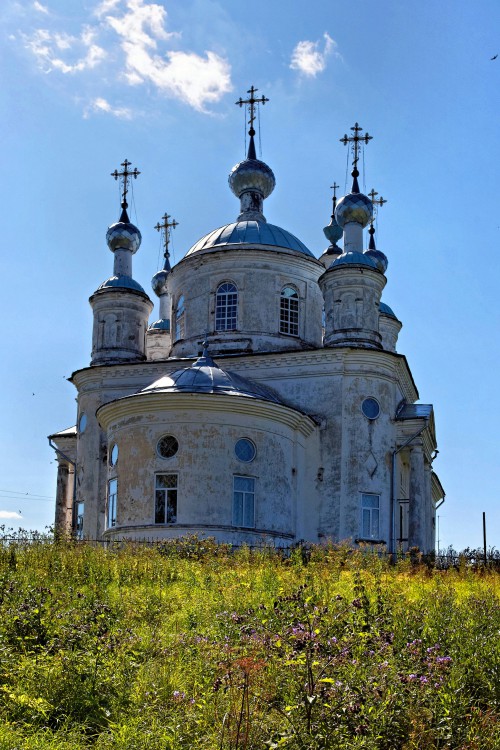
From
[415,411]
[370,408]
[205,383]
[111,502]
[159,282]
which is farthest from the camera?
[159,282]

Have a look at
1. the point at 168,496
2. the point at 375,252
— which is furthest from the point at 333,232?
the point at 168,496

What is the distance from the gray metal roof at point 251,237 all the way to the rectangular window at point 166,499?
29.2ft

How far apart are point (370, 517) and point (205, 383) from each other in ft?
18.2

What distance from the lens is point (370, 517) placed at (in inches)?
906

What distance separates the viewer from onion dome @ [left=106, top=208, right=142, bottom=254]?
2962 cm

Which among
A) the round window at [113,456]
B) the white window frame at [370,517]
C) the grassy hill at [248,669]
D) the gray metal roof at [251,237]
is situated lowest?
the grassy hill at [248,669]

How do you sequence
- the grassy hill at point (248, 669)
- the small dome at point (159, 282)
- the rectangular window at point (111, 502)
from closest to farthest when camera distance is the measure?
the grassy hill at point (248, 669)
the rectangular window at point (111, 502)
the small dome at point (159, 282)

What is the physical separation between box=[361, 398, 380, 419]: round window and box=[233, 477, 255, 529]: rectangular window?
4.15 m

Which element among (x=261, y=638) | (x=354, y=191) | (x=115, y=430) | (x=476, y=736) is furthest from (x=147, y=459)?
(x=476, y=736)

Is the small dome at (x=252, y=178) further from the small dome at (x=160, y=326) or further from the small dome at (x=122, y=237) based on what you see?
the small dome at (x=160, y=326)

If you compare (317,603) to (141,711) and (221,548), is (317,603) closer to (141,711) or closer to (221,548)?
(141,711)

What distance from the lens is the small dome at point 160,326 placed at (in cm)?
3612

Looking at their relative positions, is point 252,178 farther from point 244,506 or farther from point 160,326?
point 244,506

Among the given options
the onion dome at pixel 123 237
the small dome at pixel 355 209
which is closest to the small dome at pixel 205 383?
the small dome at pixel 355 209
